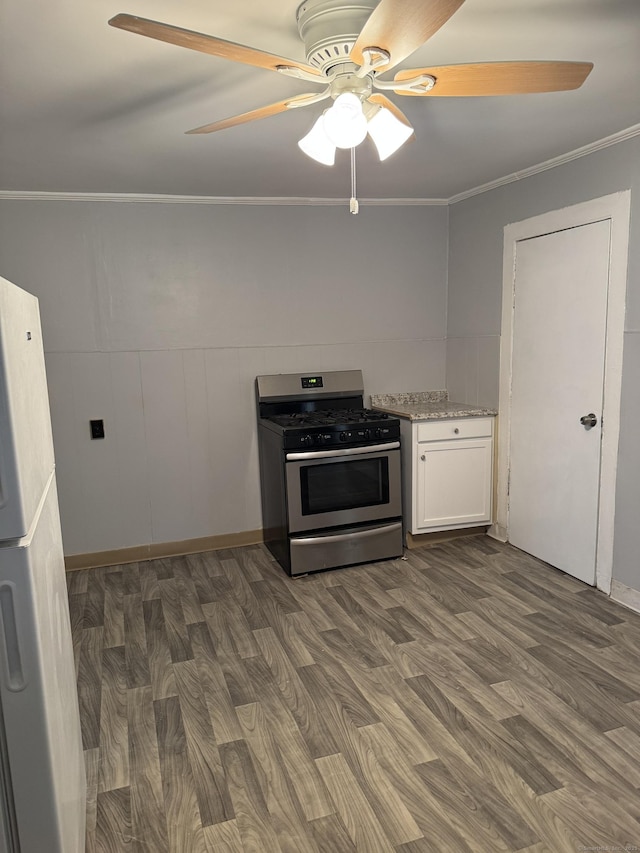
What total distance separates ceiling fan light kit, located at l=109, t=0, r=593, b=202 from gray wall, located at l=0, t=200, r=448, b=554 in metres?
2.03

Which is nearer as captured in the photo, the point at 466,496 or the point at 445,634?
the point at 445,634

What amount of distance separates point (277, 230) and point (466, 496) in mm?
2160

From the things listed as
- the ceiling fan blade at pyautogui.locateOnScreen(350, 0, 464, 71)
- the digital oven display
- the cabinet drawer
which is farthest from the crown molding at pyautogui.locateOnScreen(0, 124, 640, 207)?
the ceiling fan blade at pyautogui.locateOnScreen(350, 0, 464, 71)

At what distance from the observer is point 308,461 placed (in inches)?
136

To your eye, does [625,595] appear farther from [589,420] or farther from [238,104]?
[238,104]

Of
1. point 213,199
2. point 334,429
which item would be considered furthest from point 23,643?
point 213,199

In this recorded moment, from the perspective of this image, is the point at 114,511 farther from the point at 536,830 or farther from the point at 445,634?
the point at 536,830

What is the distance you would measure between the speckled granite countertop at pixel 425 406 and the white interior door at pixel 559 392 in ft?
0.95

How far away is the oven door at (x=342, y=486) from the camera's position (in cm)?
345

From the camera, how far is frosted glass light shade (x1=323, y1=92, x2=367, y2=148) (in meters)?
1.58

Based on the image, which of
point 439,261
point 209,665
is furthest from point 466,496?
point 209,665

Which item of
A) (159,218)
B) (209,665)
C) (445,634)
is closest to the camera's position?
(209,665)

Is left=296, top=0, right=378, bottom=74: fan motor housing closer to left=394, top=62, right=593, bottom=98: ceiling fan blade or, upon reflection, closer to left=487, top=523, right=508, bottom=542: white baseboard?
left=394, top=62, right=593, bottom=98: ceiling fan blade

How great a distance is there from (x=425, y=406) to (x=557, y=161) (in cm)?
169
